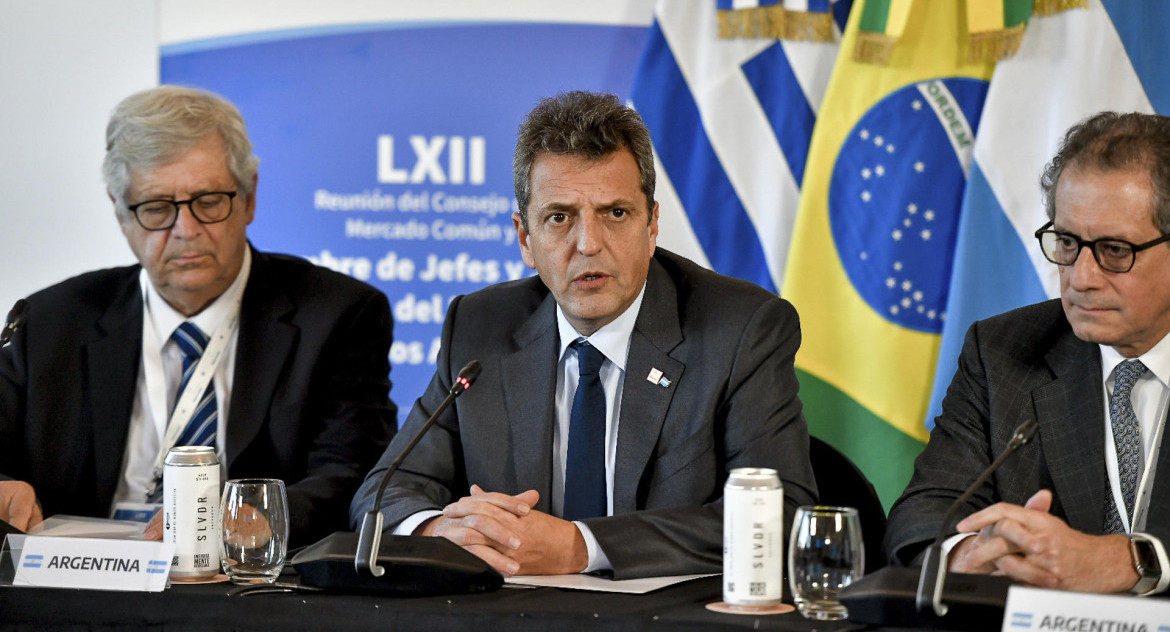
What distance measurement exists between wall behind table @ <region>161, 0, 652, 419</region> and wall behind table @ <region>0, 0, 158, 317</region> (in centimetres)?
65

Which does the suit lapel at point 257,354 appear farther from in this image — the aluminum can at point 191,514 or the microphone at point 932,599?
the microphone at point 932,599

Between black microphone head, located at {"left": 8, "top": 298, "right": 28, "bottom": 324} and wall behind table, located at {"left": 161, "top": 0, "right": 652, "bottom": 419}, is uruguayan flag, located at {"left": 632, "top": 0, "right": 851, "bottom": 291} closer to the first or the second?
wall behind table, located at {"left": 161, "top": 0, "right": 652, "bottom": 419}

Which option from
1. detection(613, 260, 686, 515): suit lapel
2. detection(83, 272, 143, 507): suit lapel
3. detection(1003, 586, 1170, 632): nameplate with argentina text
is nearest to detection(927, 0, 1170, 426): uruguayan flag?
detection(613, 260, 686, 515): suit lapel

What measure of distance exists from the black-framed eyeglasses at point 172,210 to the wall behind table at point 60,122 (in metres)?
1.73

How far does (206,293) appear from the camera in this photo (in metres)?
3.28

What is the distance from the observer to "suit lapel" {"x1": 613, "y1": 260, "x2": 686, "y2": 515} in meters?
2.61

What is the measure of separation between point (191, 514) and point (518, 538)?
1.94ft

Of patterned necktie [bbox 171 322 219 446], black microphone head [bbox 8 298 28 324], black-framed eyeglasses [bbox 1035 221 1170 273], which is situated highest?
black-framed eyeglasses [bbox 1035 221 1170 273]

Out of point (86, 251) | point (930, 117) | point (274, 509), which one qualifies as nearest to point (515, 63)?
point (930, 117)

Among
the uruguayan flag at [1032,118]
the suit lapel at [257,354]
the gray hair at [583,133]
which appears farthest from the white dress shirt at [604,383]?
the uruguayan flag at [1032,118]

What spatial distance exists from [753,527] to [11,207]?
12.8 ft

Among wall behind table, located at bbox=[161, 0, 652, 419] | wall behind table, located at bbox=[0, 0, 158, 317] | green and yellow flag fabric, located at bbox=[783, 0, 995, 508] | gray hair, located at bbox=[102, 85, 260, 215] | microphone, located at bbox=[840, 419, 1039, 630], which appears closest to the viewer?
microphone, located at bbox=[840, 419, 1039, 630]

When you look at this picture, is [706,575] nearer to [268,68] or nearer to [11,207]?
[268,68]

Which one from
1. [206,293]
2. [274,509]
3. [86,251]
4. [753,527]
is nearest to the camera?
[753,527]
